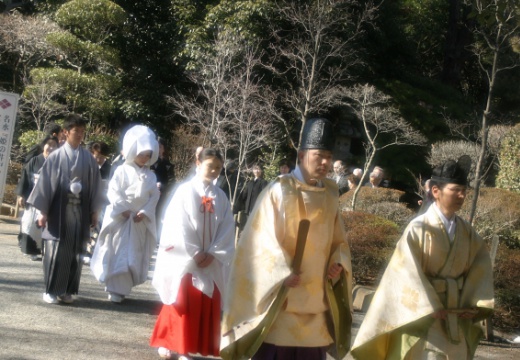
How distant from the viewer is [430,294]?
5.27 meters

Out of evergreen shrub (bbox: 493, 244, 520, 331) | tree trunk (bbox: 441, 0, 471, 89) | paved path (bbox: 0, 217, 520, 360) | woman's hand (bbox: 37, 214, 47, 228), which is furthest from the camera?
tree trunk (bbox: 441, 0, 471, 89)

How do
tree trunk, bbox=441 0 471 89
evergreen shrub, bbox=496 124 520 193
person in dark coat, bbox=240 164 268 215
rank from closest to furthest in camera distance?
person in dark coat, bbox=240 164 268 215, evergreen shrub, bbox=496 124 520 193, tree trunk, bbox=441 0 471 89

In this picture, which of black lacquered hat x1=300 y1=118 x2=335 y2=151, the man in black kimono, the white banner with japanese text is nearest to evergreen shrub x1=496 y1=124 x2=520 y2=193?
the man in black kimono

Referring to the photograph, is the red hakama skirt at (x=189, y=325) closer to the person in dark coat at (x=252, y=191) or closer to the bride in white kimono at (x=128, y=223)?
the bride in white kimono at (x=128, y=223)

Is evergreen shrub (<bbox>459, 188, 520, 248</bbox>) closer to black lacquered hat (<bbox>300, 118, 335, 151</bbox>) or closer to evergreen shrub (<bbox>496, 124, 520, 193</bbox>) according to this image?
evergreen shrub (<bbox>496, 124, 520, 193</bbox>)

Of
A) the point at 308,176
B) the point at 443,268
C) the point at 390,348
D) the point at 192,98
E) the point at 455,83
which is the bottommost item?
the point at 390,348

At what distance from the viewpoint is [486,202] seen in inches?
571

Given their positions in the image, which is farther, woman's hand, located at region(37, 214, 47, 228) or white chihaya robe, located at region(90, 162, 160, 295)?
white chihaya robe, located at region(90, 162, 160, 295)

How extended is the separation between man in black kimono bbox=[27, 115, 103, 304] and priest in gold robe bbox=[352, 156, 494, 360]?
13.9 ft

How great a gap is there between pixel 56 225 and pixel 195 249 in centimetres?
220

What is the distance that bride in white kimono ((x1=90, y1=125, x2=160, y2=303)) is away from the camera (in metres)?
9.38

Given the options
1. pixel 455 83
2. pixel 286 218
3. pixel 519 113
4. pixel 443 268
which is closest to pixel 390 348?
pixel 443 268

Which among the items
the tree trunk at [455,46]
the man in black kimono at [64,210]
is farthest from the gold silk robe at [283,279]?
the tree trunk at [455,46]

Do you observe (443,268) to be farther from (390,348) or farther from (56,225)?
(56,225)
